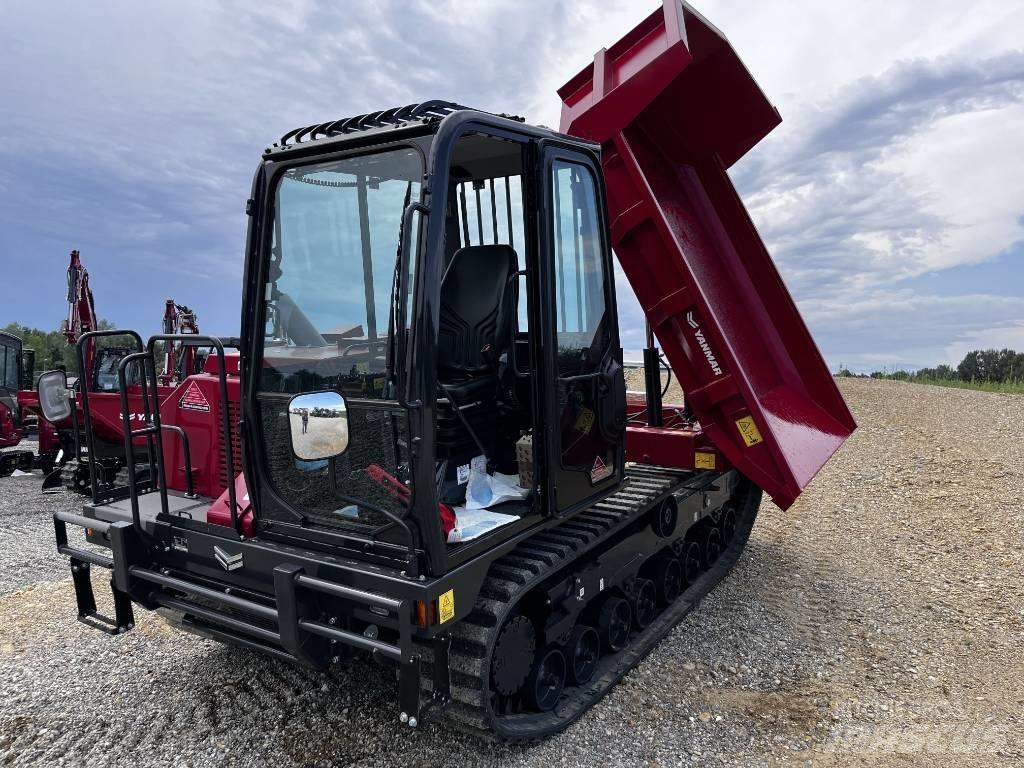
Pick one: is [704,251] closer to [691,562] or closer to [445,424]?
[691,562]

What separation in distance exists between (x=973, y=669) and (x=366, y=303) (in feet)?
13.3

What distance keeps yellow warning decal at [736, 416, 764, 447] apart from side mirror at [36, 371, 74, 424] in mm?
3861

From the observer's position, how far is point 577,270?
363 centimetres

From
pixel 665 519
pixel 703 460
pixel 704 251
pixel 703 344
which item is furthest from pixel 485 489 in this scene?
pixel 704 251

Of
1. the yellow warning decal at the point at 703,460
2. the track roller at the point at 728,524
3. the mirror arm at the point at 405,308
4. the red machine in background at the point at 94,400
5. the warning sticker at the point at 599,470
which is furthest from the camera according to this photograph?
the red machine in background at the point at 94,400

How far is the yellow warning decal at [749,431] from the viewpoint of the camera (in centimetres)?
458

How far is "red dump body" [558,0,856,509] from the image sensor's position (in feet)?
14.8

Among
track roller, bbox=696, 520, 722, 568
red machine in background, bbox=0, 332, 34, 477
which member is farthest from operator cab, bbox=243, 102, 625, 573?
red machine in background, bbox=0, 332, 34, 477

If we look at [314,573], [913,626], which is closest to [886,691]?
[913,626]

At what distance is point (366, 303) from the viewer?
304 cm

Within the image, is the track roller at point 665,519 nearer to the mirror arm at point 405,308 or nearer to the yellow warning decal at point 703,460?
the yellow warning decal at point 703,460

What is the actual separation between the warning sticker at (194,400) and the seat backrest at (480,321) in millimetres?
1826

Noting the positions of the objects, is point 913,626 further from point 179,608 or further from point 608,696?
point 179,608

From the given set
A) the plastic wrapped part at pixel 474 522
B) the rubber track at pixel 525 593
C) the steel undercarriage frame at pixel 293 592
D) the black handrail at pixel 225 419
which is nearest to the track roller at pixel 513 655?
the rubber track at pixel 525 593
